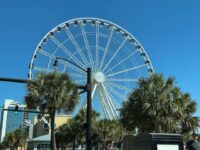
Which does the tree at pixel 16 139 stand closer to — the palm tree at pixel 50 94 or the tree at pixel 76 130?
the tree at pixel 76 130

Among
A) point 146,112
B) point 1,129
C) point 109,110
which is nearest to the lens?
point 146,112

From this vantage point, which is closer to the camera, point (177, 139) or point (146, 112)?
point (177, 139)

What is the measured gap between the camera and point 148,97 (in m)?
25.6

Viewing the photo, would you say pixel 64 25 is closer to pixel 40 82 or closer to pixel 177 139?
pixel 40 82

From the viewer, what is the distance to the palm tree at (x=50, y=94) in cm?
2531

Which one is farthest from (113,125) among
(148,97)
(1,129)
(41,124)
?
(1,129)

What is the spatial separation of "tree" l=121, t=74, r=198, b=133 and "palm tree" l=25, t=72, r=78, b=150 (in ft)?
14.3

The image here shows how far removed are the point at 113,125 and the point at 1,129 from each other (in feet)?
506

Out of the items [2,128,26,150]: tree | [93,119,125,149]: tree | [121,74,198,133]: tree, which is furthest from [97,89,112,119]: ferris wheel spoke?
[2,128,26,150]: tree

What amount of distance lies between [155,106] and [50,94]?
23.7 ft

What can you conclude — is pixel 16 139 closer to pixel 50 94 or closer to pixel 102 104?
pixel 102 104

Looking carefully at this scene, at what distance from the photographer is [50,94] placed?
25344mm

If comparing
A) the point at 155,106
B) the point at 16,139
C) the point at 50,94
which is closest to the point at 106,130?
the point at 155,106

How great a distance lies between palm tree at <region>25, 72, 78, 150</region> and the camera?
25312mm
